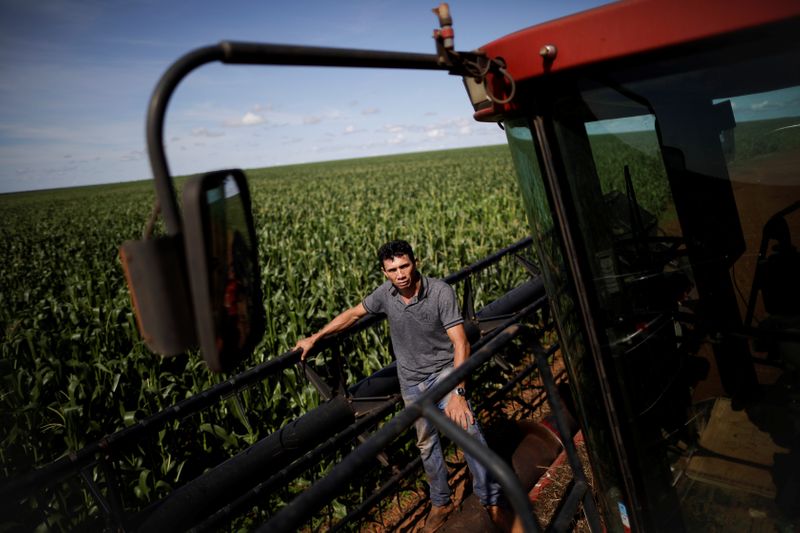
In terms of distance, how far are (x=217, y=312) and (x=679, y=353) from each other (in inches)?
72.5

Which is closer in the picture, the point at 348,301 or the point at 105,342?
the point at 105,342

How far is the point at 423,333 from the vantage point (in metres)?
3.31

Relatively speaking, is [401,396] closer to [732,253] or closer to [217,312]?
[732,253]

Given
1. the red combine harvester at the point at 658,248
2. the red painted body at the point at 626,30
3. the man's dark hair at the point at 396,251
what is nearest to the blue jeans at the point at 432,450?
the man's dark hair at the point at 396,251

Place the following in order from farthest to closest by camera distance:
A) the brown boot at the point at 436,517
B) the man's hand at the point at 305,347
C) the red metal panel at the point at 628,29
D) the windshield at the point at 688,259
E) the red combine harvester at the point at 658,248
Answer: the brown boot at the point at 436,517, the man's hand at the point at 305,347, the windshield at the point at 688,259, the red combine harvester at the point at 658,248, the red metal panel at the point at 628,29

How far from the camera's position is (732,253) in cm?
188

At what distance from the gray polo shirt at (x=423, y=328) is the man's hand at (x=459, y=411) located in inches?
19.3

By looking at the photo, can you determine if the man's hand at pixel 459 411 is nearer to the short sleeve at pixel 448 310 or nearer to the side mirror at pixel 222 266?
the short sleeve at pixel 448 310

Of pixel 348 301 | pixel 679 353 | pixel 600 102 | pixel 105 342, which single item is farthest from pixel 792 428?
pixel 105 342

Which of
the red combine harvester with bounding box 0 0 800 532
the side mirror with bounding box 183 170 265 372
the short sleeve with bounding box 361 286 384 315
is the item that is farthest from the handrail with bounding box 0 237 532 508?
the side mirror with bounding box 183 170 265 372

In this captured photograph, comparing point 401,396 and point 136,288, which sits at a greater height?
point 136,288

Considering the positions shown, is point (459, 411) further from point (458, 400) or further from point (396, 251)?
point (396, 251)

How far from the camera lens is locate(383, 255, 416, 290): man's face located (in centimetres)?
317

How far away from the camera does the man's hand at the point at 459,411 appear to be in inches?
108
